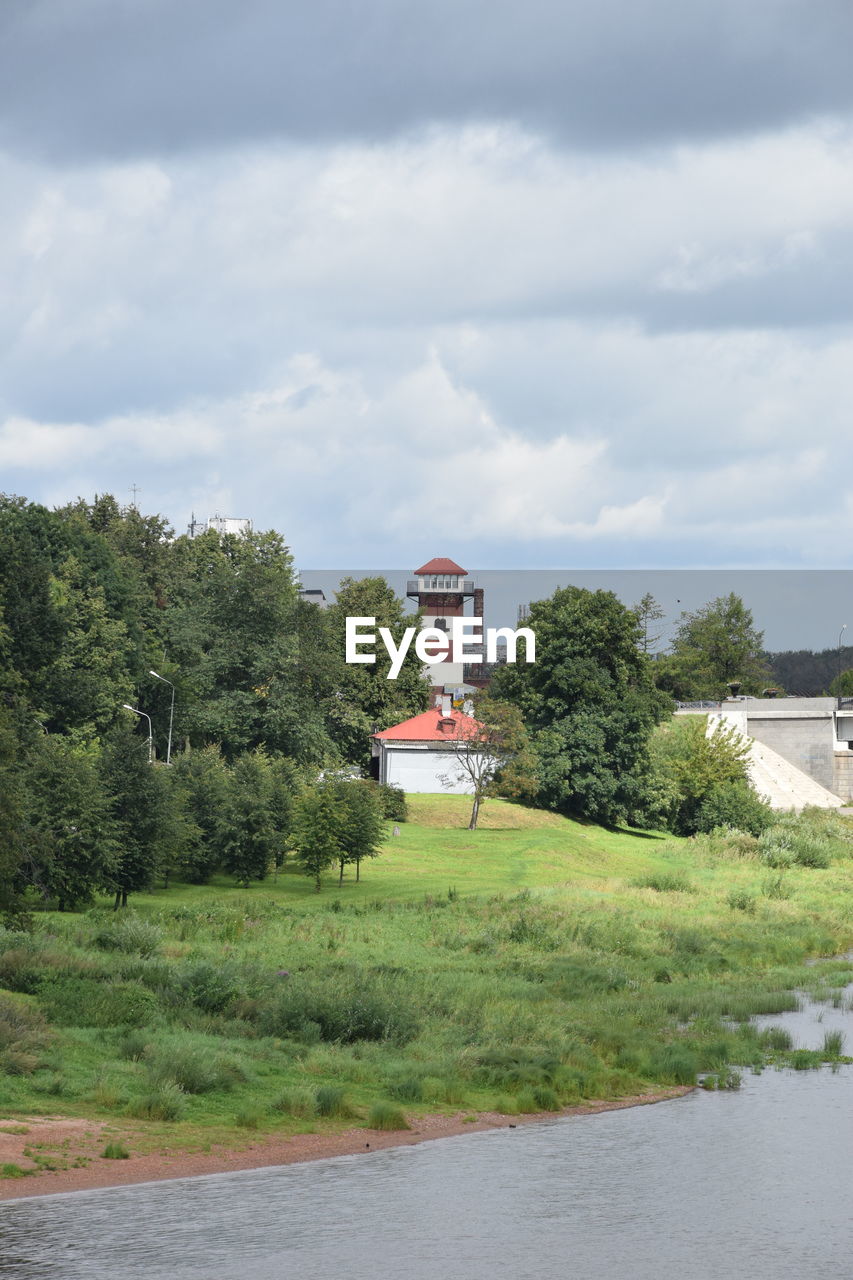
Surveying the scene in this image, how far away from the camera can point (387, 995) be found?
28.3 m

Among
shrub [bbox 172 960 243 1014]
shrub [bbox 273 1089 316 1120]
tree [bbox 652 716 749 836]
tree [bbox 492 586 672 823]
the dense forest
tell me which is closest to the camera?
shrub [bbox 273 1089 316 1120]

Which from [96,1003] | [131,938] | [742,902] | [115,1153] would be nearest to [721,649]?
[742,902]

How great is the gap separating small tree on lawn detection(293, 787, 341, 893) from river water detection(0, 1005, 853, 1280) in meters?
26.8

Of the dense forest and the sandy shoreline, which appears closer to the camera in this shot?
the sandy shoreline

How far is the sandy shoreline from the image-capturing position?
17.2 m

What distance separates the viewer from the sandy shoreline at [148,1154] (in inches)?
677

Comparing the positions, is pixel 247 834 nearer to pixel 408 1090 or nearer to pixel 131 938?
pixel 131 938

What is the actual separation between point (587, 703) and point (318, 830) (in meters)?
32.2

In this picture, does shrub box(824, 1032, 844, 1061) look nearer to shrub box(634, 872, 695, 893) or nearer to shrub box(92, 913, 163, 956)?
shrub box(92, 913, 163, 956)

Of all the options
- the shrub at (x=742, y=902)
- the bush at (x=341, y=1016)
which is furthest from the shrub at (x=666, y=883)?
the bush at (x=341, y=1016)

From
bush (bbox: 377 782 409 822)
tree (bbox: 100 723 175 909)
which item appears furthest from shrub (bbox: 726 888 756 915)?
bush (bbox: 377 782 409 822)

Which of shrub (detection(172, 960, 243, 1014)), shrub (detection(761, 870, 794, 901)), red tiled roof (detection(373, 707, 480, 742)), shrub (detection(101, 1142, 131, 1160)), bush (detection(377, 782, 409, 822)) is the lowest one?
shrub (detection(761, 870, 794, 901))

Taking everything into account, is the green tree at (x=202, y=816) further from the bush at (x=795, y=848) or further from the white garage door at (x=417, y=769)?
the white garage door at (x=417, y=769)

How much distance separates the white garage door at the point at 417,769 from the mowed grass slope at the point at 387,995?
93.7ft
